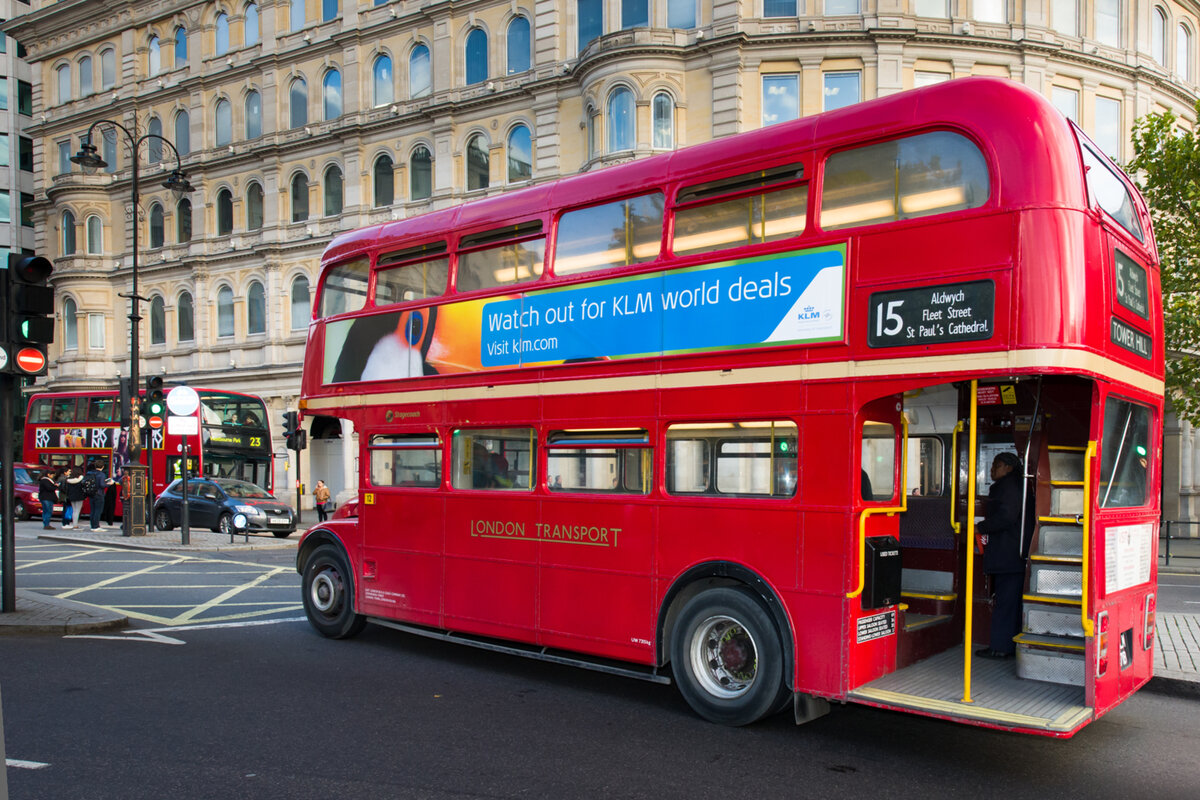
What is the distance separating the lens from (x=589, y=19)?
31.0 metres

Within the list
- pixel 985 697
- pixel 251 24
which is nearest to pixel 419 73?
pixel 251 24

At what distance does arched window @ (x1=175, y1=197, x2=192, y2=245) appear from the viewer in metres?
41.8

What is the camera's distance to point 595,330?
7.78 m

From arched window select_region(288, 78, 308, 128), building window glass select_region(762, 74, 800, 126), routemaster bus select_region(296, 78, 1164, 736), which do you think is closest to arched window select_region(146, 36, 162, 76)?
arched window select_region(288, 78, 308, 128)

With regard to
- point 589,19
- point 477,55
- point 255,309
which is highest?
point 589,19

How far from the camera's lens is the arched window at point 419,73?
114ft

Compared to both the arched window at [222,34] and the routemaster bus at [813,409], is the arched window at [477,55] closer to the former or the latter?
the arched window at [222,34]

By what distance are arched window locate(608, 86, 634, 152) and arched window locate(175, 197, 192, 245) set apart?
72.3 feet

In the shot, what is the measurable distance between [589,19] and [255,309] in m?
18.0

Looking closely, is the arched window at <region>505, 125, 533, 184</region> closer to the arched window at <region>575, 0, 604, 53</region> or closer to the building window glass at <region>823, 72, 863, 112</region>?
the arched window at <region>575, 0, 604, 53</region>

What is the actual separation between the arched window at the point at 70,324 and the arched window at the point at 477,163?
2202 centimetres

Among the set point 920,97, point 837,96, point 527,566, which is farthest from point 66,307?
point 920,97

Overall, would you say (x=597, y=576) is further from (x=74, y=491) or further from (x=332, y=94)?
(x=332, y=94)

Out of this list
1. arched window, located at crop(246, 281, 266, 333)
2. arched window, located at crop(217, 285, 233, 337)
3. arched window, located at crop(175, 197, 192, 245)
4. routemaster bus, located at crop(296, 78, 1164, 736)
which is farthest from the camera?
arched window, located at crop(175, 197, 192, 245)
